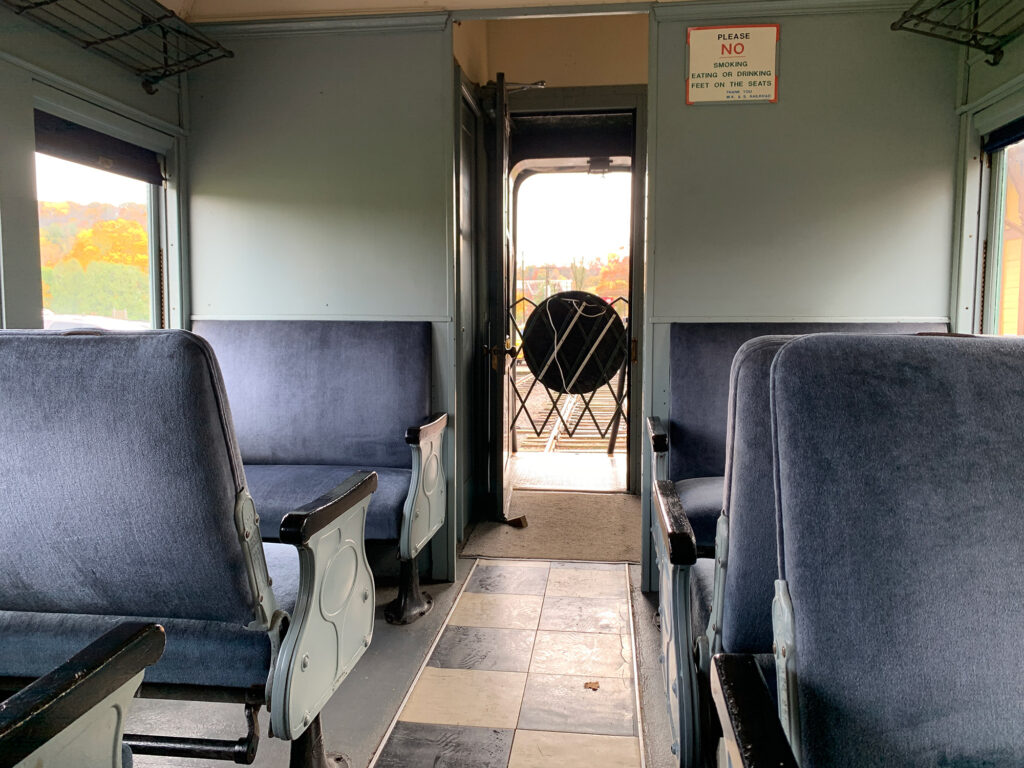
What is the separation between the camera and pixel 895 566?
886mm

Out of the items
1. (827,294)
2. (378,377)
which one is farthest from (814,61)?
(378,377)

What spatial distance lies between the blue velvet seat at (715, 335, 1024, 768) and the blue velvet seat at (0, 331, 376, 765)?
893 millimetres

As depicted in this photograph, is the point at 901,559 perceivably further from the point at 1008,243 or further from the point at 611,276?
the point at 611,276

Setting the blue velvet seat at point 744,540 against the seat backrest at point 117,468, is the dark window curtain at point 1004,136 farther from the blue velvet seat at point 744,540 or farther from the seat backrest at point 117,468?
the seat backrest at point 117,468

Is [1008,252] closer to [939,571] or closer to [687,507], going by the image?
[687,507]

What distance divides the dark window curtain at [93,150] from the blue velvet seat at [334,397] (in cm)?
84

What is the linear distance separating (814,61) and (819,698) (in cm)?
281

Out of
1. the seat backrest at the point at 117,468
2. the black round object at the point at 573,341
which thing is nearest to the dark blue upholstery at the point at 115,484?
the seat backrest at the point at 117,468

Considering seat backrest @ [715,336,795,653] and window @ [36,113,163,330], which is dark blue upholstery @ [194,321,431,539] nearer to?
window @ [36,113,163,330]

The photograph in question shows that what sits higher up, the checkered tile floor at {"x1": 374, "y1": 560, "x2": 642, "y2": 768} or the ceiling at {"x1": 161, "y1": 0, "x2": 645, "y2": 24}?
the ceiling at {"x1": 161, "y1": 0, "x2": 645, "y2": 24}

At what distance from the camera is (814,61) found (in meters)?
2.91

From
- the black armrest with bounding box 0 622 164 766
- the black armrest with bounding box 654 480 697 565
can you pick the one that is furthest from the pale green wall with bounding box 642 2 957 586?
the black armrest with bounding box 0 622 164 766

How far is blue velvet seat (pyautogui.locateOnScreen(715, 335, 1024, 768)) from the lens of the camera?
87 centimetres

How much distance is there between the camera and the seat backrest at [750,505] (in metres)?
1.19
